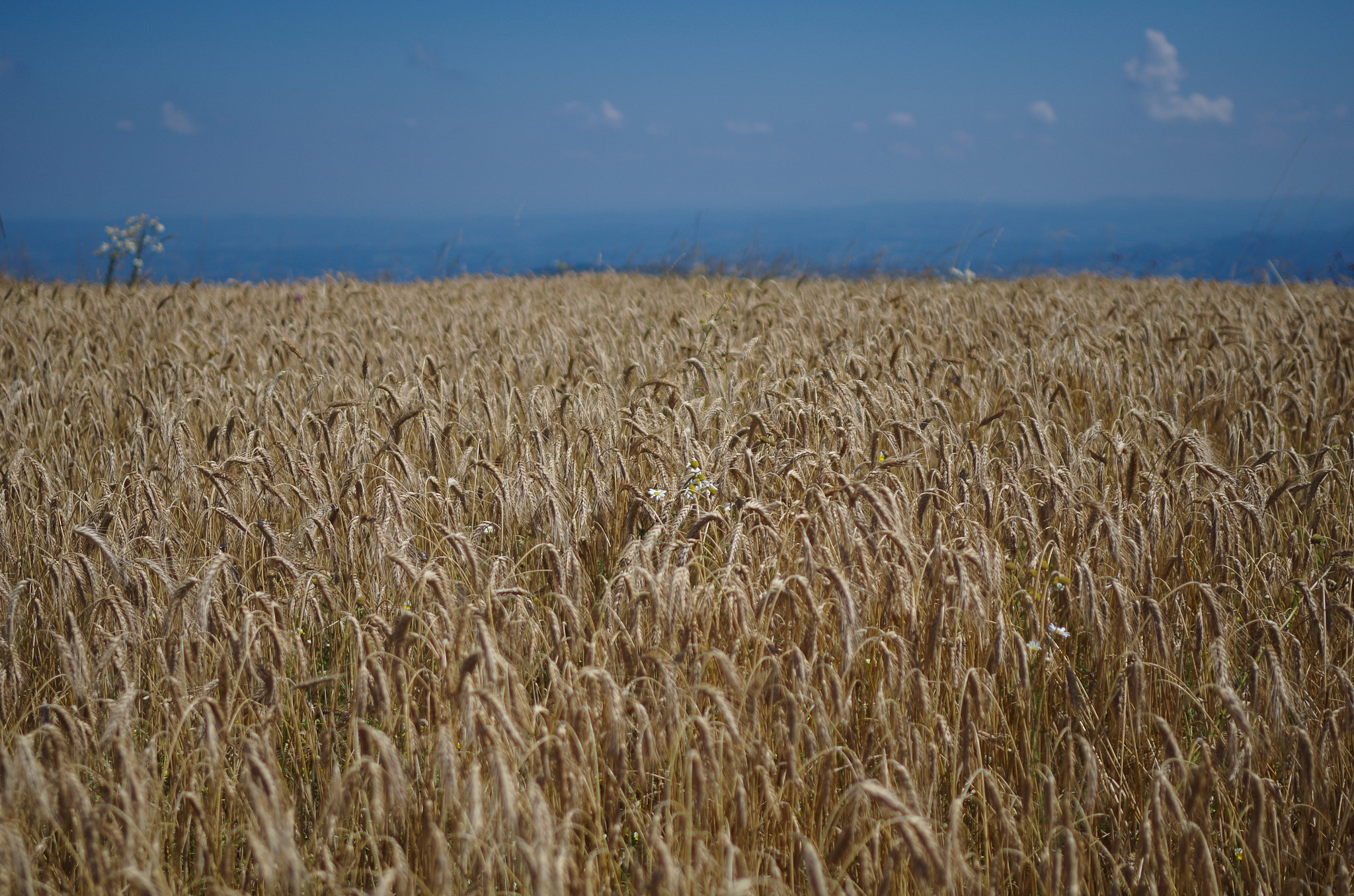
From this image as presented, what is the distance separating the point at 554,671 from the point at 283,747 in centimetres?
76

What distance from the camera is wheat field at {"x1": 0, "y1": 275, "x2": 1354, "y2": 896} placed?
1.27 metres

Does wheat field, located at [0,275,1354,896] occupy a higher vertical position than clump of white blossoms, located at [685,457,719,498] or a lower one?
lower

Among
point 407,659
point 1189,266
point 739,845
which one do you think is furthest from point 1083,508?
point 1189,266

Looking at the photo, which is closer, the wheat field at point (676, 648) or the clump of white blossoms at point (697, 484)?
the wheat field at point (676, 648)

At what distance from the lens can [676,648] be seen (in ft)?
5.29

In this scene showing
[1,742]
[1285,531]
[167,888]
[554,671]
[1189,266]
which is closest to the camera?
[167,888]

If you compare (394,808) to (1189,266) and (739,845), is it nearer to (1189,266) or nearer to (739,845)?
(739,845)

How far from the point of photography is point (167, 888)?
128 centimetres

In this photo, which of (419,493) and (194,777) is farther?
(419,493)

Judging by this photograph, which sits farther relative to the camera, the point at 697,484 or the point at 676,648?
the point at 697,484

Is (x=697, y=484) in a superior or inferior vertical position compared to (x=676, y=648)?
superior

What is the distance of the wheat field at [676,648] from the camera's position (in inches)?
49.9

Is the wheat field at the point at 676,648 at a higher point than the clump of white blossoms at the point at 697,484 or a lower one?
lower

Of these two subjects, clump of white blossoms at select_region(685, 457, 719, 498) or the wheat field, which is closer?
the wheat field
